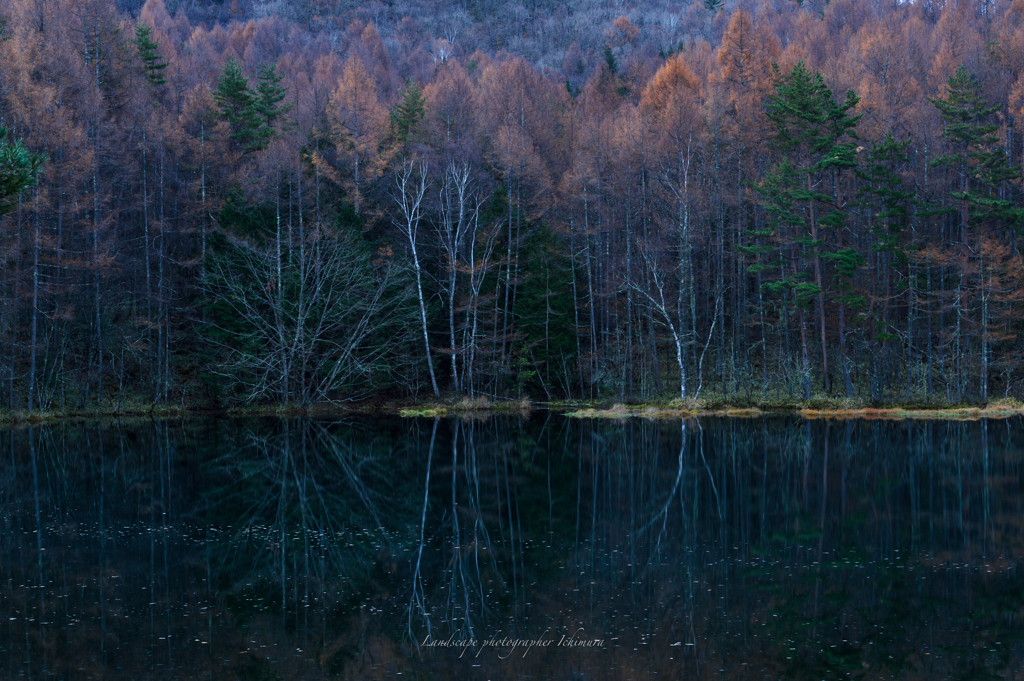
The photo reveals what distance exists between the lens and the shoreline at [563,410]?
3428 centimetres

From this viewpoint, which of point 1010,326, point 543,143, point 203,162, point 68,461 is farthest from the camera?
point 543,143

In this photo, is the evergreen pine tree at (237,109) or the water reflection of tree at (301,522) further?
the evergreen pine tree at (237,109)

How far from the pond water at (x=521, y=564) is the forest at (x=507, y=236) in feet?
44.4

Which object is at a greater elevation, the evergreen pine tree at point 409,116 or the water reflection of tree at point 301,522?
the evergreen pine tree at point 409,116

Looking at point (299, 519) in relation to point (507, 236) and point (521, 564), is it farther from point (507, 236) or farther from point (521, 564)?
point (507, 236)

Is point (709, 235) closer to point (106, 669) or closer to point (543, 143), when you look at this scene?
point (543, 143)

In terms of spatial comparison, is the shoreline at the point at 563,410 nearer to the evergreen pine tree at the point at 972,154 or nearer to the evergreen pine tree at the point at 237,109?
the evergreen pine tree at the point at 972,154

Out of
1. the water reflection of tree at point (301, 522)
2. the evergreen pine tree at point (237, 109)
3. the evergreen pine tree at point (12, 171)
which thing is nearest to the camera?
the water reflection of tree at point (301, 522)

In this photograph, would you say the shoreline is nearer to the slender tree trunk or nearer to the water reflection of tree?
the slender tree trunk

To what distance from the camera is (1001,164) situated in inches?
1407

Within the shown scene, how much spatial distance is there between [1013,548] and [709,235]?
2869 centimetres

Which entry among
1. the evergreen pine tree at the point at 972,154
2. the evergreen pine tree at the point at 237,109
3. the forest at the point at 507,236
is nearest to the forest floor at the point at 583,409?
the forest at the point at 507,236

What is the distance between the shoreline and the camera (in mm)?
34281

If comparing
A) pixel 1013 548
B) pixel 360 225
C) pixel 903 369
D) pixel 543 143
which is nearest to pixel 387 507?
pixel 1013 548
